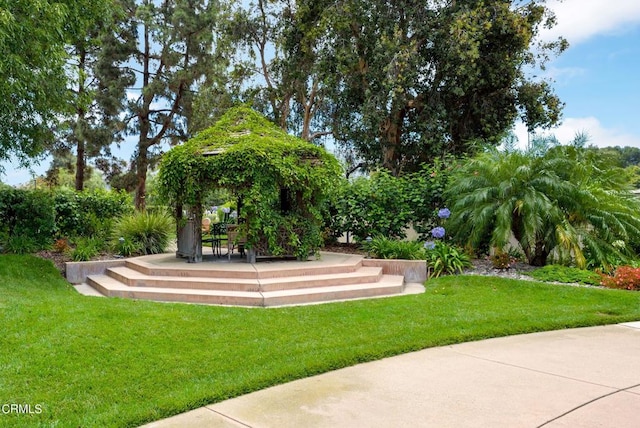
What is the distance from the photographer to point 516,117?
51.8 ft

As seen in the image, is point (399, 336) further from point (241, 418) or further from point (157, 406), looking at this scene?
point (157, 406)

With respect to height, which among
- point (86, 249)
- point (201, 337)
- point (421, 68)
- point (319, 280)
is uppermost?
point (421, 68)

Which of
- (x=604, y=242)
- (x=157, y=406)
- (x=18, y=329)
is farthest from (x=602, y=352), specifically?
(x=18, y=329)

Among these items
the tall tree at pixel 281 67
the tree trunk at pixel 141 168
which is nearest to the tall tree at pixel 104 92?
the tree trunk at pixel 141 168

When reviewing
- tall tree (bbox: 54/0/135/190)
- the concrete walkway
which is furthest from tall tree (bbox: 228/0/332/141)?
the concrete walkway

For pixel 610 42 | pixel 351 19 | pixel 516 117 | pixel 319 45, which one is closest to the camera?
pixel 610 42

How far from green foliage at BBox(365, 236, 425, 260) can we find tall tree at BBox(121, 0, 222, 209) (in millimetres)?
Answer: 13443

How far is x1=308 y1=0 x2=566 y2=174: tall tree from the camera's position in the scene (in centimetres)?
1369

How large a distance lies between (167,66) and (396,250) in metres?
16.2

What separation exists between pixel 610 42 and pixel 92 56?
70.7ft

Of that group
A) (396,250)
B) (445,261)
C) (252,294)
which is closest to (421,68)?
(396,250)

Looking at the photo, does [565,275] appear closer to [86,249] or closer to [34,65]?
[86,249]

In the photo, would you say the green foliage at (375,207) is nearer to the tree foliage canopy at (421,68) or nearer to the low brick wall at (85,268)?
the tree foliage canopy at (421,68)

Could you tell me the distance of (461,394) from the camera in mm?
3438
